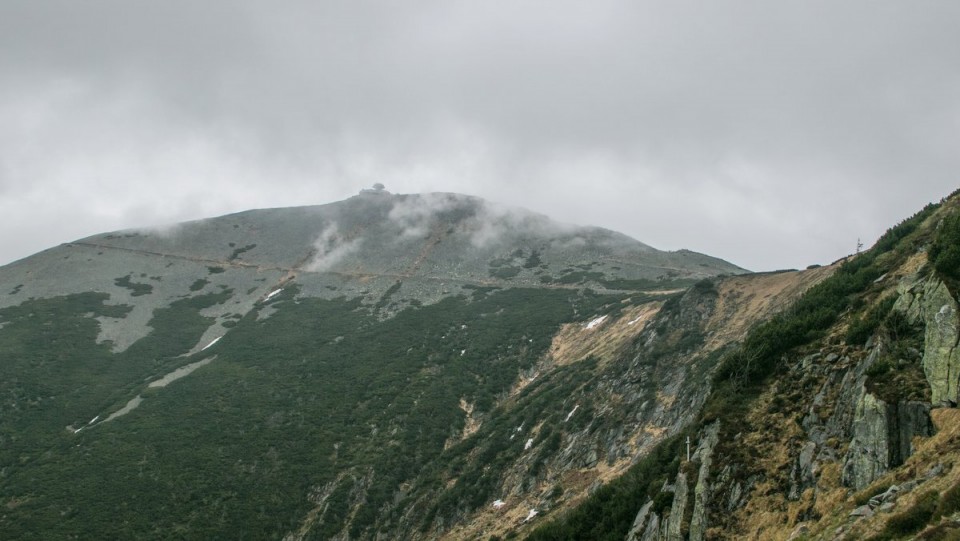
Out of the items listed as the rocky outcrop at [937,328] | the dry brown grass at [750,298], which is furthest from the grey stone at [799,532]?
the dry brown grass at [750,298]

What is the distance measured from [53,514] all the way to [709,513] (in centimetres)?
5063

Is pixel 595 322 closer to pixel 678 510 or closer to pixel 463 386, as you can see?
pixel 463 386

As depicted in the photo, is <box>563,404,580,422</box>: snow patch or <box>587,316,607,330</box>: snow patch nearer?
<box>563,404,580,422</box>: snow patch

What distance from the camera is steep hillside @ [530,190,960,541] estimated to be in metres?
14.6

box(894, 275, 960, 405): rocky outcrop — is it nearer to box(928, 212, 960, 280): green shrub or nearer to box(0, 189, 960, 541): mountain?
box(0, 189, 960, 541): mountain

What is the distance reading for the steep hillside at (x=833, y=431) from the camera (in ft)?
48.0

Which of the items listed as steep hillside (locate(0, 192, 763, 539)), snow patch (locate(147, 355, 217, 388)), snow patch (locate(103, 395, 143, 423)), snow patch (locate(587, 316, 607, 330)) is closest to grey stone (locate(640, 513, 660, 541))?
steep hillside (locate(0, 192, 763, 539))

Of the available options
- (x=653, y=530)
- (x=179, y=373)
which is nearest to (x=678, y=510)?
(x=653, y=530)

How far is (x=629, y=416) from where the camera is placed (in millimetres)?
39938

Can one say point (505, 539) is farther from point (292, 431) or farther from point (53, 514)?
point (53, 514)

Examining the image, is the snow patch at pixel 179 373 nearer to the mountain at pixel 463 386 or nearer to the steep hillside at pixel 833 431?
the mountain at pixel 463 386

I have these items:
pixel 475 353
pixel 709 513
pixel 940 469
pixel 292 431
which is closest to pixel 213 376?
pixel 292 431

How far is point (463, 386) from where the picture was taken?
63.5 meters

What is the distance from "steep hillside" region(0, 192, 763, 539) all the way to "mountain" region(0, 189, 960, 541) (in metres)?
0.33
